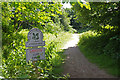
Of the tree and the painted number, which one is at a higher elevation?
the tree

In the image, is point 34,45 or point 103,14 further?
point 103,14

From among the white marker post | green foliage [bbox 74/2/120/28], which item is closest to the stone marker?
the white marker post

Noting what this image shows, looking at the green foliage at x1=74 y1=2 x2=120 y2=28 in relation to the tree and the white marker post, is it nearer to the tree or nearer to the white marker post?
the tree

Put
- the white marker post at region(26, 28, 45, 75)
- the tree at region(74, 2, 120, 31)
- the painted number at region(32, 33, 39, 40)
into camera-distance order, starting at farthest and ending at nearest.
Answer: the tree at region(74, 2, 120, 31) < the painted number at region(32, 33, 39, 40) < the white marker post at region(26, 28, 45, 75)

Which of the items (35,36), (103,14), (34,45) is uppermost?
(103,14)

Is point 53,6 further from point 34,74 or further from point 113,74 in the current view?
point 113,74

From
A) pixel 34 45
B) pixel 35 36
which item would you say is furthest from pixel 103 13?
pixel 34 45

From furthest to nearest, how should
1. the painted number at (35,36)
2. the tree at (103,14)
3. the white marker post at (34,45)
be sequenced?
the tree at (103,14) < the painted number at (35,36) < the white marker post at (34,45)

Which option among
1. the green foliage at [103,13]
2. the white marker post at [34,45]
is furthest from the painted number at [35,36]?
the green foliage at [103,13]

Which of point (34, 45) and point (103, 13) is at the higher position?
point (103, 13)

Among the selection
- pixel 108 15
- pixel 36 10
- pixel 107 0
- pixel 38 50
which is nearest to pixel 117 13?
pixel 108 15

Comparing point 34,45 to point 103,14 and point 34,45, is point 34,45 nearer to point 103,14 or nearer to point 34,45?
point 34,45

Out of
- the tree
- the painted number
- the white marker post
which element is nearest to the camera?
the white marker post

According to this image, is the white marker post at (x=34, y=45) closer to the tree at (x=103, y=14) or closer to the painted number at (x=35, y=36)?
the painted number at (x=35, y=36)
